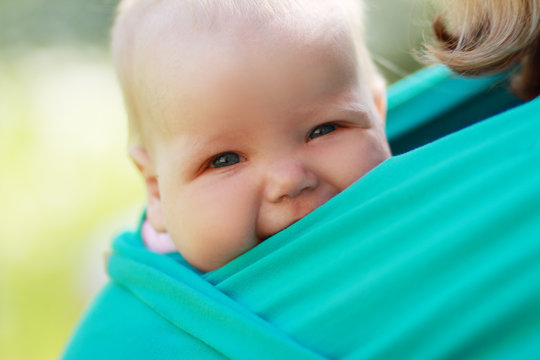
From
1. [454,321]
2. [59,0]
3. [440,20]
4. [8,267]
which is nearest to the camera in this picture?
[454,321]

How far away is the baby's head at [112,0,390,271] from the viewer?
3.48 feet

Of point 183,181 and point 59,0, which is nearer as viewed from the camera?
point 183,181

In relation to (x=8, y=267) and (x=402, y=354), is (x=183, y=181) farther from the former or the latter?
(x=8, y=267)

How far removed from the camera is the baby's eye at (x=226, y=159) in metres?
1.11

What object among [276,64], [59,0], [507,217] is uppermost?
[276,64]

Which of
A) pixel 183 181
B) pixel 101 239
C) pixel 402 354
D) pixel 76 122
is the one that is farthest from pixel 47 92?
pixel 402 354

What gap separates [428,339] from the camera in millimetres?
762

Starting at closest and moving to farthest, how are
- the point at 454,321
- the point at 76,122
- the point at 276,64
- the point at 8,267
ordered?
1. the point at 454,321
2. the point at 276,64
3. the point at 8,267
4. the point at 76,122

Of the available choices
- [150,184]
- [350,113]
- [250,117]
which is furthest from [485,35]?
[150,184]

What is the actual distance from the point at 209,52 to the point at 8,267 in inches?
118

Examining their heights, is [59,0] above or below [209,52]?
below

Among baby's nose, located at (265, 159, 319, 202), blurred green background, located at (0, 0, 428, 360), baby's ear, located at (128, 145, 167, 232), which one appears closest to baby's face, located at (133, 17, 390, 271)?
baby's nose, located at (265, 159, 319, 202)

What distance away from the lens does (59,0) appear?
6.77 metres

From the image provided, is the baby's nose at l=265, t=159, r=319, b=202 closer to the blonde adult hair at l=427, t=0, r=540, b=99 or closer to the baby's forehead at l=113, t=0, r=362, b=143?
the baby's forehead at l=113, t=0, r=362, b=143
